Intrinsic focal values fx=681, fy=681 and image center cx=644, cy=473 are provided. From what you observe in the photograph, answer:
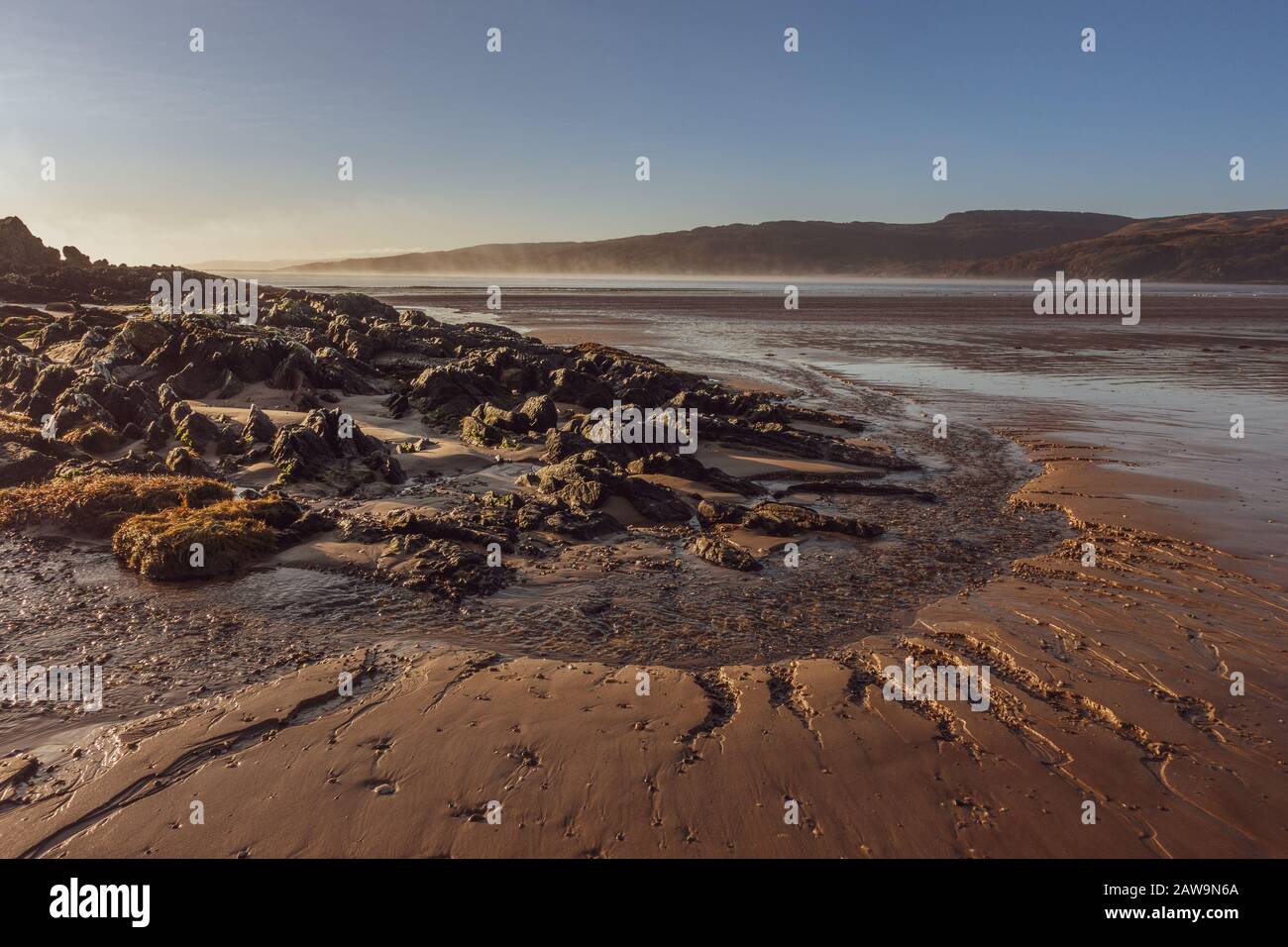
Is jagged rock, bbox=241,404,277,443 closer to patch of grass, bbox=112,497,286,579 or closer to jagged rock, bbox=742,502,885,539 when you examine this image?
patch of grass, bbox=112,497,286,579

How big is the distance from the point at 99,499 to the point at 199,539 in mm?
3041

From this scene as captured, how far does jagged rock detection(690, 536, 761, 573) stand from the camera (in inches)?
395

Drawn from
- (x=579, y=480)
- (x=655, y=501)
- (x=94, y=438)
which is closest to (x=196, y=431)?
(x=94, y=438)

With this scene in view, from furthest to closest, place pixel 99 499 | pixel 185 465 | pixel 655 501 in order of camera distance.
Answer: pixel 185 465
pixel 655 501
pixel 99 499

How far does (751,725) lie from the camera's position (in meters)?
6.25

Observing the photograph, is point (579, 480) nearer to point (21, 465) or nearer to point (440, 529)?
point (440, 529)

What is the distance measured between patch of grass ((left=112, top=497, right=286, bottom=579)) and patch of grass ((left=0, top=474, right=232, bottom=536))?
525 millimetres

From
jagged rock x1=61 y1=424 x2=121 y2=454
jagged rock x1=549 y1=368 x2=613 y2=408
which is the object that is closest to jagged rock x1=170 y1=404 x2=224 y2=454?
jagged rock x1=61 y1=424 x2=121 y2=454

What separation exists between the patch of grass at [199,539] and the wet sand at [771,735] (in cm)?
242

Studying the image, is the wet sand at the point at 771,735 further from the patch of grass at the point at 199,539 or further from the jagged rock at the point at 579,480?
the jagged rock at the point at 579,480

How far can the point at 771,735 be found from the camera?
6117 millimetres

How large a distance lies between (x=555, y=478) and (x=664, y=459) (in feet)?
8.30

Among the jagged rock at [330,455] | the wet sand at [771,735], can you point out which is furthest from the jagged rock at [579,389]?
the wet sand at [771,735]

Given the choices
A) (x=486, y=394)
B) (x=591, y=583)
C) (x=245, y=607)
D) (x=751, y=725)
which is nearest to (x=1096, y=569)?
(x=751, y=725)
